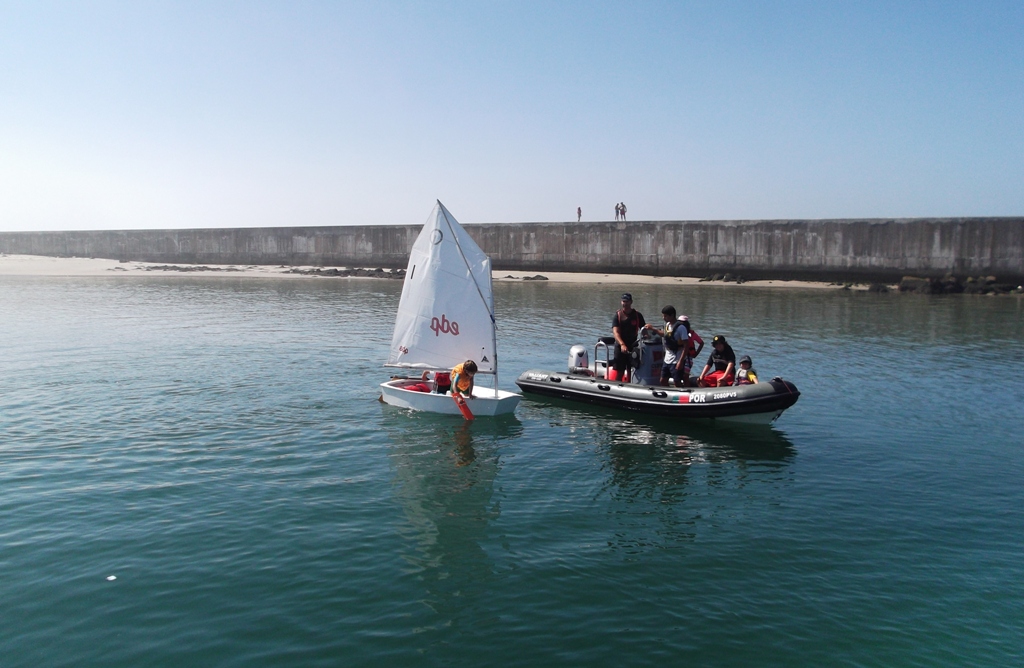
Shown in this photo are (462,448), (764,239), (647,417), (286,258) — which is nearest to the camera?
(462,448)

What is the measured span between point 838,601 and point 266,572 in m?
6.46

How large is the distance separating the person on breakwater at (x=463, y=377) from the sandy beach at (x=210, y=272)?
36.6 metres

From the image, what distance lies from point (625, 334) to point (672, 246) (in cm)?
3677

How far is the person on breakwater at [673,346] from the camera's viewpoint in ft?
54.3

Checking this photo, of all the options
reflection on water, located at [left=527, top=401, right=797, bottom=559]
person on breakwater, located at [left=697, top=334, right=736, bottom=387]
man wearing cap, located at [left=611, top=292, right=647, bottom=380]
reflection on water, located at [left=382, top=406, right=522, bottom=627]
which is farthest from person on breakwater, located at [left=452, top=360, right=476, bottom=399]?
person on breakwater, located at [left=697, top=334, right=736, bottom=387]

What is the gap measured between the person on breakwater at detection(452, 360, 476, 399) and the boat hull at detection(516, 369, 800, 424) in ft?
9.53

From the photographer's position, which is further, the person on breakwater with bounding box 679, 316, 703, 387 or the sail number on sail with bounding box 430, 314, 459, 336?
the sail number on sail with bounding box 430, 314, 459, 336

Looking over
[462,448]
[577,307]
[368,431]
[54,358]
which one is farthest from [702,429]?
[577,307]

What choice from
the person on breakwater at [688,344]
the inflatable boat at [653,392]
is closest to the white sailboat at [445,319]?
the inflatable boat at [653,392]

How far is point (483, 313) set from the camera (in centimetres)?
1706

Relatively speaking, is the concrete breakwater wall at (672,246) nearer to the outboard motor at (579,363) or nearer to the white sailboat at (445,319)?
the outboard motor at (579,363)

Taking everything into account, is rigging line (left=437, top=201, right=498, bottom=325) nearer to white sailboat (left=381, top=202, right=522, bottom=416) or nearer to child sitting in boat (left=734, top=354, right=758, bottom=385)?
white sailboat (left=381, top=202, right=522, bottom=416)

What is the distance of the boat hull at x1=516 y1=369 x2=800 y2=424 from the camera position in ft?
50.0

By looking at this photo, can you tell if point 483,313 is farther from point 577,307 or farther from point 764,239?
point 764,239
